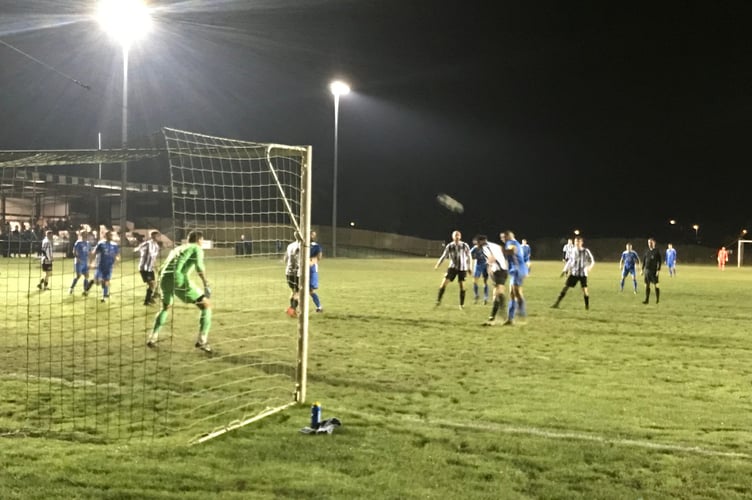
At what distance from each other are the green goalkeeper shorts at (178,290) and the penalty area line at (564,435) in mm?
3897

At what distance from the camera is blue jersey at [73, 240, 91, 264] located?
61.6ft

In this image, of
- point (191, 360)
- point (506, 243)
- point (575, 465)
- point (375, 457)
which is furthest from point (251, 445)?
point (506, 243)

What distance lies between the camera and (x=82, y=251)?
1895 cm

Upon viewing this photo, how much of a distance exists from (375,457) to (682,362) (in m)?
6.31

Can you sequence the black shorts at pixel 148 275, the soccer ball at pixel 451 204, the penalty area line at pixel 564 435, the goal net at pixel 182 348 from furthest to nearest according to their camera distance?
1. the soccer ball at pixel 451 204
2. the black shorts at pixel 148 275
3. the goal net at pixel 182 348
4. the penalty area line at pixel 564 435

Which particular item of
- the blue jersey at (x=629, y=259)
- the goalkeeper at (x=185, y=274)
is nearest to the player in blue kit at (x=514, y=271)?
the goalkeeper at (x=185, y=274)

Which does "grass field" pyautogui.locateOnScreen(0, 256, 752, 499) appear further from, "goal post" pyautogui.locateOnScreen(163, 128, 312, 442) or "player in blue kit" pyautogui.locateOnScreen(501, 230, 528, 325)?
"player in blue kit" pyautogui.locateOnScreen(501, 230, 528, 325)

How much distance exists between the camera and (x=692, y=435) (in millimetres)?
6082

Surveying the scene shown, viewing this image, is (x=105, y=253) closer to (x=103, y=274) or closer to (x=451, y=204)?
(x=103, y=274)

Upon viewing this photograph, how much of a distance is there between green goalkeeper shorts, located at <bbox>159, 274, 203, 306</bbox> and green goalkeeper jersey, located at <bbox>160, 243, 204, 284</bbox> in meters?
0.06

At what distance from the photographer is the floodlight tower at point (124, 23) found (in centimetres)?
2403

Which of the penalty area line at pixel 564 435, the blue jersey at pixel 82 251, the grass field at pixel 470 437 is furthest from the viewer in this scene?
the blue jersey at pixel 82 251

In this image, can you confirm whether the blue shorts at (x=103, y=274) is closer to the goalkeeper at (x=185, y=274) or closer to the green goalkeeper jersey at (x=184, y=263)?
the goalkeeper at (x=185, y=274)

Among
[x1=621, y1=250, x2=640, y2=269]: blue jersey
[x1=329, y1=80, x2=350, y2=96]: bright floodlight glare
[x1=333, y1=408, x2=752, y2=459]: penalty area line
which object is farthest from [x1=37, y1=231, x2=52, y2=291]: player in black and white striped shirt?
[x1=329, y1=80, x2=350, y2=96]: bright floodlight glare
